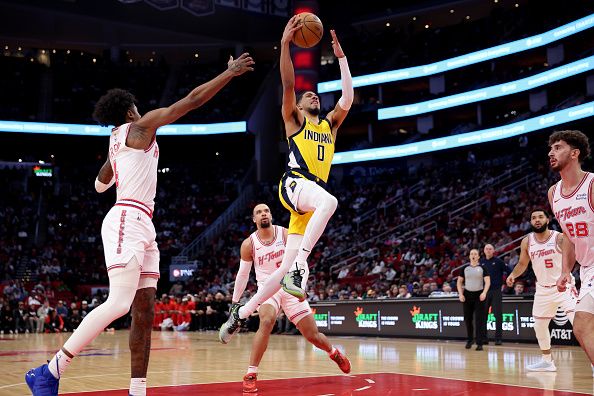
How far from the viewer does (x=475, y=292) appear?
14.7m

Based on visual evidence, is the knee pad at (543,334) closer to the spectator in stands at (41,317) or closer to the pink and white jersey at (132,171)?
the pink and white jersey at (132,171)

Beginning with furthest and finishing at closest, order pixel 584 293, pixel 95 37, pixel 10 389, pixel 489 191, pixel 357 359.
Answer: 1. pixel 95 37
2. pixel 489 191
3. pixel 357 359
4. pixel 10 389
5. pixel 584 293

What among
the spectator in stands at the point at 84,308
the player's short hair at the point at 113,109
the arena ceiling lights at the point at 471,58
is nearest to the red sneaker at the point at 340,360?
A: the player's short hair at the point at 113,109

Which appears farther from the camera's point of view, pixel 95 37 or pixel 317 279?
pixel 95 37

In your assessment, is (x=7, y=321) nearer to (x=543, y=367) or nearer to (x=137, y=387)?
(x=543, y=367)

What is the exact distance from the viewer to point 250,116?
41.3m

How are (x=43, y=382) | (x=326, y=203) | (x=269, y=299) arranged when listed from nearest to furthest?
(x=43, y=382)
(x=326, y=203)
(x=269, y=299)

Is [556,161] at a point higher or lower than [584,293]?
higher

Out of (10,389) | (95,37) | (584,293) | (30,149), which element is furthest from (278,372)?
(95,37)

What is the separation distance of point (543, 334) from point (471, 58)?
87.5ft

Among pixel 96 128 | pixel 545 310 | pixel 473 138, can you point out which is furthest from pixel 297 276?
pixel 96 128

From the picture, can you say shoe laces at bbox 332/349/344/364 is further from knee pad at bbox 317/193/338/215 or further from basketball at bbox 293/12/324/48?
basketball at bbox 293/12/324/48

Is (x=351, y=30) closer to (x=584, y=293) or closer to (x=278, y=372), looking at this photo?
(x=278, y=372)

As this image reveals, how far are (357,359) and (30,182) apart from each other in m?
33.8
